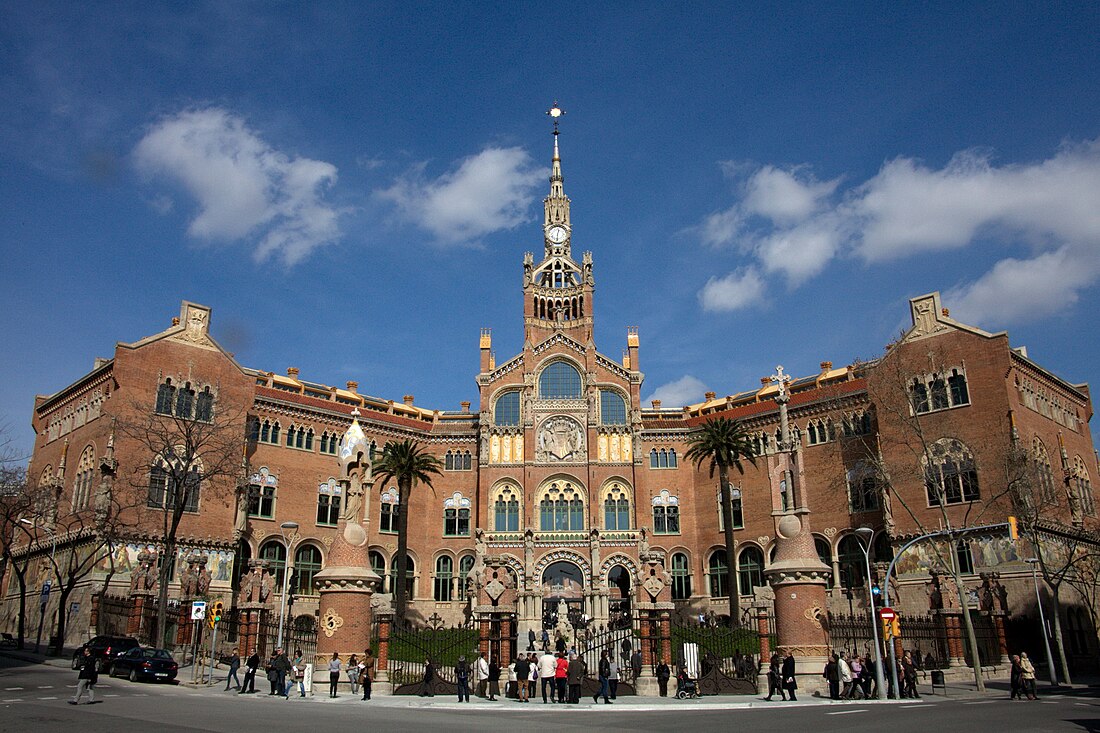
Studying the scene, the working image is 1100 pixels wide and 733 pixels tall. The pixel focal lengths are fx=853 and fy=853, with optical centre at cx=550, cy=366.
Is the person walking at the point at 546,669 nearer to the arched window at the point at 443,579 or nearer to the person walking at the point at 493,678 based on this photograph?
the person walking at the point at 493,678

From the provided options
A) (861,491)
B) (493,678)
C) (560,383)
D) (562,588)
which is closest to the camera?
(493,678)

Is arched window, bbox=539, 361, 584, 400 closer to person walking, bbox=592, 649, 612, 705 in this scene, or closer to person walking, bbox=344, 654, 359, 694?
person walking, bbox=592, 649, 612, 705

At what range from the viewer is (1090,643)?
48.4 meters

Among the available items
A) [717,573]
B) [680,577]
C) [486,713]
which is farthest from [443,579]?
[486,713]

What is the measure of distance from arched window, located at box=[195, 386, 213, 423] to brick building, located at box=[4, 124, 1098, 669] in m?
0.17

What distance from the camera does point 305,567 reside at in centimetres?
5738

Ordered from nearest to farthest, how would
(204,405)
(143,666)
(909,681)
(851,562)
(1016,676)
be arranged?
(1016,676) → (909,681) → (143,666) → (204,405) → (851,562)

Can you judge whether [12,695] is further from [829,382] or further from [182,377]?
[829,382]

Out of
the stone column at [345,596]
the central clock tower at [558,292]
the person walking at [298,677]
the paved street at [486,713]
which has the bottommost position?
the paved street at [486,713]

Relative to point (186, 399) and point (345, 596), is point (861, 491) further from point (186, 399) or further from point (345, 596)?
point (186, 399)

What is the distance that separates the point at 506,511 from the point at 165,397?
24.2 meters

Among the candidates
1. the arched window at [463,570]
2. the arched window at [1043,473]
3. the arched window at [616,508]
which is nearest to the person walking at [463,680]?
the arched window at [1043,473]

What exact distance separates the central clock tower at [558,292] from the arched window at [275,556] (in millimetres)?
23728

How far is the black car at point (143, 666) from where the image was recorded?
1221 inches
